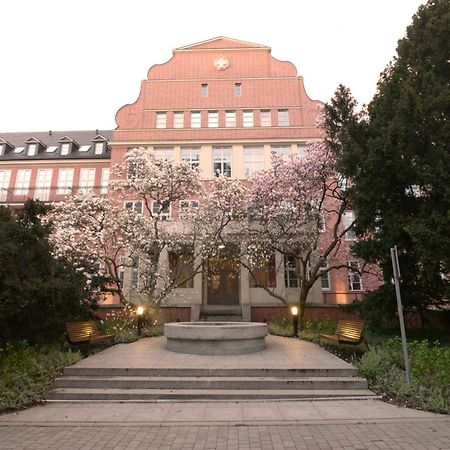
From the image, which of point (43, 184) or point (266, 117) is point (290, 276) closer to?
point (266, 117)

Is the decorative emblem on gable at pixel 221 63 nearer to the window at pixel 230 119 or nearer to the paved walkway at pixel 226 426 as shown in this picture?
the window at pixel 230 119

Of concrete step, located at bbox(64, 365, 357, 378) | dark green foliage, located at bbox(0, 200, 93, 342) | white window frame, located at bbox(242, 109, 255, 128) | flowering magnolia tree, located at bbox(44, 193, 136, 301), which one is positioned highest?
white window frame, located at bbox(242, 109, 255, 128)

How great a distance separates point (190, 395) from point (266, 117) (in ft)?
76.1

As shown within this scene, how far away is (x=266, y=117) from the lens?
88.0 feet

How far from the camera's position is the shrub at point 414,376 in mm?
6703

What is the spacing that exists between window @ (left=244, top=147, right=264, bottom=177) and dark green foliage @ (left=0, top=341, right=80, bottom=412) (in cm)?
1891

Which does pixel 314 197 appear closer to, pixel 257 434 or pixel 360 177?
pixel 360 177

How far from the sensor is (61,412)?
6.50 metres

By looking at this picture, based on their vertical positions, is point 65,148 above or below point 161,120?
above

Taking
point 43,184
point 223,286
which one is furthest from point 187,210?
point 43,184

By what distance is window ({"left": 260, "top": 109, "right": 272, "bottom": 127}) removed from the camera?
1048 inches

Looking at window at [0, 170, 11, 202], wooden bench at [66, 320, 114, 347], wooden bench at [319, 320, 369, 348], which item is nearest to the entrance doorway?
wooden bench at [66, 320, 114, 347]

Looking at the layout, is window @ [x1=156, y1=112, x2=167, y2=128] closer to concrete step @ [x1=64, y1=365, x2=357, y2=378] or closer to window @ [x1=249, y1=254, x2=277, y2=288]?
window @ [x1=249, y1=254, x2=277, y2=288]

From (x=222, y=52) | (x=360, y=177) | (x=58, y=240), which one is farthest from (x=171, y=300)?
(x=222, y=52)
